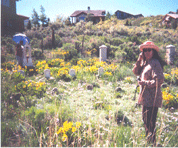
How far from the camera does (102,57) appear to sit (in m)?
9.65

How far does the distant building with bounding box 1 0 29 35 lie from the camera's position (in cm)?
1611

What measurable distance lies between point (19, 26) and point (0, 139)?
22.2 meters

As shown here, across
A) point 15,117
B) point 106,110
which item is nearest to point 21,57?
point 15,117

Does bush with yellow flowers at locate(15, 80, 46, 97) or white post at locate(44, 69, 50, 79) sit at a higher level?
white post at locate(44, 69, 50, 79)

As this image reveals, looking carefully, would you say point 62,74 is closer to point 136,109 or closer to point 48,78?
point 48,78

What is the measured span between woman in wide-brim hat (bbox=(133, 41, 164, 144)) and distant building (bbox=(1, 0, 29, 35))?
18.4m

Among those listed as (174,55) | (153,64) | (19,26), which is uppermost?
(19,26)

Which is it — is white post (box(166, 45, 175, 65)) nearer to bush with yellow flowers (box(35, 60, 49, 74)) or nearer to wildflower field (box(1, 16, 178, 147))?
wildflower field (box(1, 16, 178, 147))

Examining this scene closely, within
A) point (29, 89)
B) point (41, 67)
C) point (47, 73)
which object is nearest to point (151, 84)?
point (29, 89)

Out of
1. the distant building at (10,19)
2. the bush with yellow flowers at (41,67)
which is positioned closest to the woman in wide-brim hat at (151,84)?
the bush with yellow flowers at (41,67)

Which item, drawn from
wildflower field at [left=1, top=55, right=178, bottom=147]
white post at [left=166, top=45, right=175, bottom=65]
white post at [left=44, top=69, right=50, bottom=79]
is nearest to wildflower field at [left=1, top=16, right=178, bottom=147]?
wildflower field at [left=1, top=55, right=178, bottom=147]

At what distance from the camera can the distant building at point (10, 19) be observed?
16.1 m

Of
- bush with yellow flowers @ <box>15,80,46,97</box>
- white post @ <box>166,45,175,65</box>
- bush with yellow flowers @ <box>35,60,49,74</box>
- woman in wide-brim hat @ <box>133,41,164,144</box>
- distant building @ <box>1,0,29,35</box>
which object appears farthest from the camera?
distant building @ <box>1,0,29,35</box>

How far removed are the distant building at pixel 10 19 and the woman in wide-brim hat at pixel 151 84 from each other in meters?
18.4
